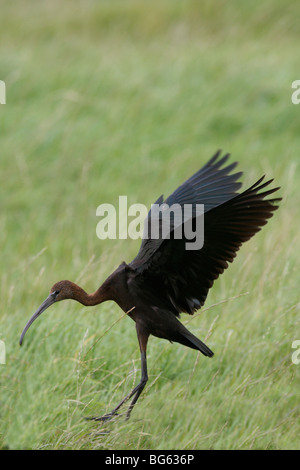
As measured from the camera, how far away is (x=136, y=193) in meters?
7.70

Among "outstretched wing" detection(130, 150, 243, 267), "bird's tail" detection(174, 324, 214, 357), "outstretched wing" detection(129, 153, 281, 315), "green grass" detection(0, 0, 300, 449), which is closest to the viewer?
"outstretched wing" detection(129, 153, 281, 315)

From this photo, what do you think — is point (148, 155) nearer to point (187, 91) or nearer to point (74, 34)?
point (187, 91)

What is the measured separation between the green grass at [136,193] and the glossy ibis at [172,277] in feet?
0.70

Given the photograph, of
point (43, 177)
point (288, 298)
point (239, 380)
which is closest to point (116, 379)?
point (239, 380)

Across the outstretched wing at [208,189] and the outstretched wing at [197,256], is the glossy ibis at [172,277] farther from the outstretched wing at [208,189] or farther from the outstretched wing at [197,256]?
the outstretched wing at [208,189]

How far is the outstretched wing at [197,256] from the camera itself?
116 inches

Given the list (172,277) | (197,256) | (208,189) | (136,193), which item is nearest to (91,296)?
(172,277)

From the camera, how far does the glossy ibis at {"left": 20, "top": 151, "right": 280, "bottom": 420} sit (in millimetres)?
2961

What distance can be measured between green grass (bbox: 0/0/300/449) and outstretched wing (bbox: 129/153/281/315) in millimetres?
277

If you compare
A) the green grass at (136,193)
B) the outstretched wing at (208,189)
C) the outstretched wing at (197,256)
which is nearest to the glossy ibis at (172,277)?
the outstretched wing at (197,256)

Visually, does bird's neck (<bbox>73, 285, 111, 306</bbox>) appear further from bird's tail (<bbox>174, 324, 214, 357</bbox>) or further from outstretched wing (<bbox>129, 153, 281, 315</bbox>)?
bird's tail (<bbox>174, 324, 214, 357</bbox>)

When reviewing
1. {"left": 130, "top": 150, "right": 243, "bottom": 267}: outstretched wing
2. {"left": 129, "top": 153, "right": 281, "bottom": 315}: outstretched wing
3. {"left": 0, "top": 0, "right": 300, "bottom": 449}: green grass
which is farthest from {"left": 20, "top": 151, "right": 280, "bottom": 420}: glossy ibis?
{"left": 130, "top": 150, "right": 243, "bottom": 267}: outstretched wing

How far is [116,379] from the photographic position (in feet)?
13.1

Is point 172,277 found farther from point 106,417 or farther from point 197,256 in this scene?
point 106,417
